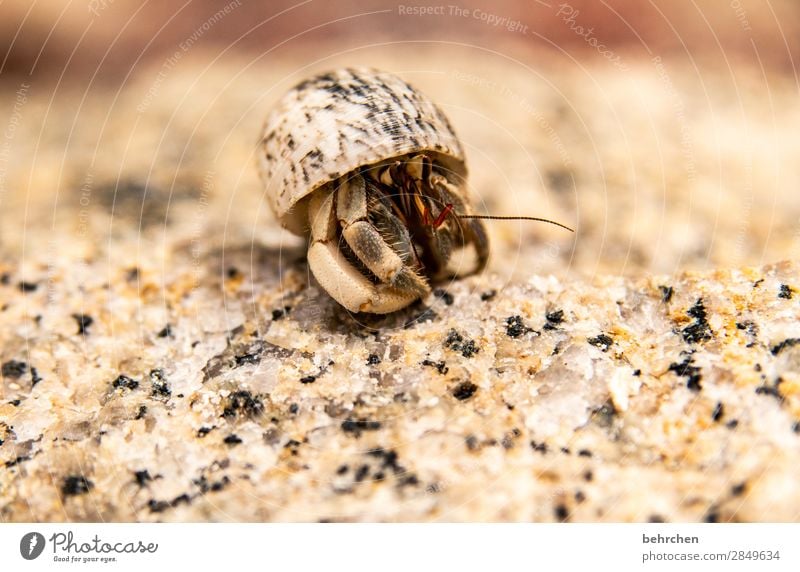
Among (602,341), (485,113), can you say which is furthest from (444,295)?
(485,113)

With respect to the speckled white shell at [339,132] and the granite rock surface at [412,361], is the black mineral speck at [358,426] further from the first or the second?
the speckled white shell at [339,132]

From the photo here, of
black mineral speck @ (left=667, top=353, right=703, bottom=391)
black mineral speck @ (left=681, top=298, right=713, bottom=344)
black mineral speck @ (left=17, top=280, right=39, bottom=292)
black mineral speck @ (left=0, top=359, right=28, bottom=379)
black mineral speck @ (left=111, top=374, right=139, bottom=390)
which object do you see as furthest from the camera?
black mineral speck @ (left=17, top=280, right=39, bottom=292)

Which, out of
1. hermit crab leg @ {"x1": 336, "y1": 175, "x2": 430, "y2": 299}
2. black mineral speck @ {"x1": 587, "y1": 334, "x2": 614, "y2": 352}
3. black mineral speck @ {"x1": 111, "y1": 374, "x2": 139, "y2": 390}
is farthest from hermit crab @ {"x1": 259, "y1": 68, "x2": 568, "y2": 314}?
black mineral speck @ {"x1": 111, "y1": 374, "x2": 139, "y2": 390}


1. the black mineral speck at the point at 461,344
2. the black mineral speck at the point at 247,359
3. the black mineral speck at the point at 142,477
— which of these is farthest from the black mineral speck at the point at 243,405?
the black mineral speck at the point at 461,344

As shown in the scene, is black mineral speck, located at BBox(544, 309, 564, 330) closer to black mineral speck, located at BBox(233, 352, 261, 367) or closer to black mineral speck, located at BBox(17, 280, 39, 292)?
black mineral speck, located at BBox(233, 352, 261, 367)

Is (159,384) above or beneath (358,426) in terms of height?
above

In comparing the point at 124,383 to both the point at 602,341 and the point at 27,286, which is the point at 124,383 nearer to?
the point at 27,286
